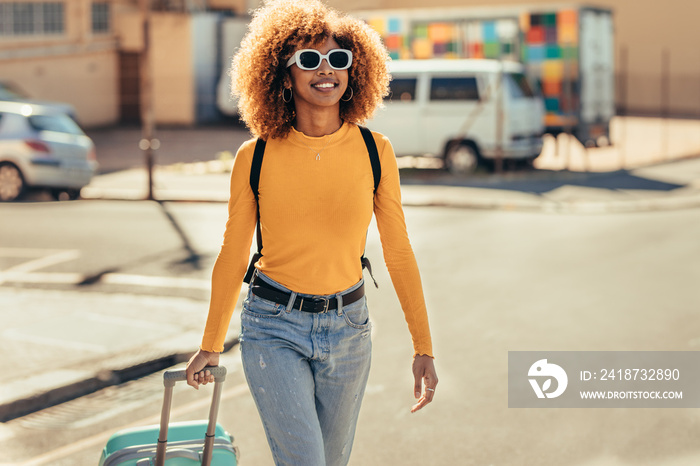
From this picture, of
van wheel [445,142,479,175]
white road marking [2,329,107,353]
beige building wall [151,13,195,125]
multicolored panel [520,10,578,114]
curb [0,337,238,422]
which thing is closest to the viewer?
curb [0,337,238,422]

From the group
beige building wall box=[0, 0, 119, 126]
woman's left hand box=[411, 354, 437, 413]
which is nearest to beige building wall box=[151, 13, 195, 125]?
beige building wall box=[0, 0, 119, 126]

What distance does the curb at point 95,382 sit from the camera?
6.05m

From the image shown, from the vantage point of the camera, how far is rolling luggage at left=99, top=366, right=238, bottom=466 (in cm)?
329

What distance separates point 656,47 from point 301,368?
1453 inches

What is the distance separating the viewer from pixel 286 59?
3422 mm

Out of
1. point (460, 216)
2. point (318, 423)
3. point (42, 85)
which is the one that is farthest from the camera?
point (42, 85)

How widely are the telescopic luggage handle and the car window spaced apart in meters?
13.3

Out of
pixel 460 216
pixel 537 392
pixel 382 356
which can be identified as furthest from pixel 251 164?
pixel 460 216

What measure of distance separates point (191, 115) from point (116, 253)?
21.4 metres

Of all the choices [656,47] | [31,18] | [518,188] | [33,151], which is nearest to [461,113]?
[518,188]

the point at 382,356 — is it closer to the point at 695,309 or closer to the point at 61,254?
the point at 695,309

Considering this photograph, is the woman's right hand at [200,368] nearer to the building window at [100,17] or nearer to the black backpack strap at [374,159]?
the black backpack strap at [374,159]

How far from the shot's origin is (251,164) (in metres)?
3.30

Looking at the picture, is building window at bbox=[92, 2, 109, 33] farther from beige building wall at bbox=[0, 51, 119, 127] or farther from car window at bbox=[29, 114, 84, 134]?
car window at bbox=[29, 114, 84, 134]
